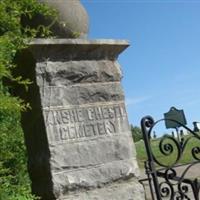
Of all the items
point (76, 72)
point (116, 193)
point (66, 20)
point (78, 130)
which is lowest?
point (116, 193)

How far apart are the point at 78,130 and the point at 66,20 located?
2.90 ft

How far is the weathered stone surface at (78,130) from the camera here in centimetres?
333

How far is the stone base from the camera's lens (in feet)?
11.1

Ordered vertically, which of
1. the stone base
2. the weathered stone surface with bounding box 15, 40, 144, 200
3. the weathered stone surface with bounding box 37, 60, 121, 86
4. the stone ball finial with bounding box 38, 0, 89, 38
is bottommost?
the stone base

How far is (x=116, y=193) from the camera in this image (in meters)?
3.48

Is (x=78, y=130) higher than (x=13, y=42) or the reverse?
the reverse

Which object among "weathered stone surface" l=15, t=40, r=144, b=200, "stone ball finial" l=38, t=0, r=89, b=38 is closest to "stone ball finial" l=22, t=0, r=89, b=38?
"stone ball finial" l=38, t=0, r=89, b=38

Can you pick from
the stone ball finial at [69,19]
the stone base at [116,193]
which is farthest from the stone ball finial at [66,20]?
the stone base at [116,193]

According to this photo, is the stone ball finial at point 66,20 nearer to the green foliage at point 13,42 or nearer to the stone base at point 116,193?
the green foliage at point 13,42

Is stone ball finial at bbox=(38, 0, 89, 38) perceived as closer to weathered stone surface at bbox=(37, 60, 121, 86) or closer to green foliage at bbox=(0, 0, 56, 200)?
green foliage at bbox=(0, 0, 56, 200)

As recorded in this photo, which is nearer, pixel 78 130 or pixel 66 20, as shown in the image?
pixel 78 130

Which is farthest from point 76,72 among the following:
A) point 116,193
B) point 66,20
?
point 116,193

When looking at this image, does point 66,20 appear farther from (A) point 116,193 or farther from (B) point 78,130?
(A) point 116,193

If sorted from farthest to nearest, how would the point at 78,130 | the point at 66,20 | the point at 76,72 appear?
1. the point at 66,20
2. the point at 76,72
3. the point at 78,130
